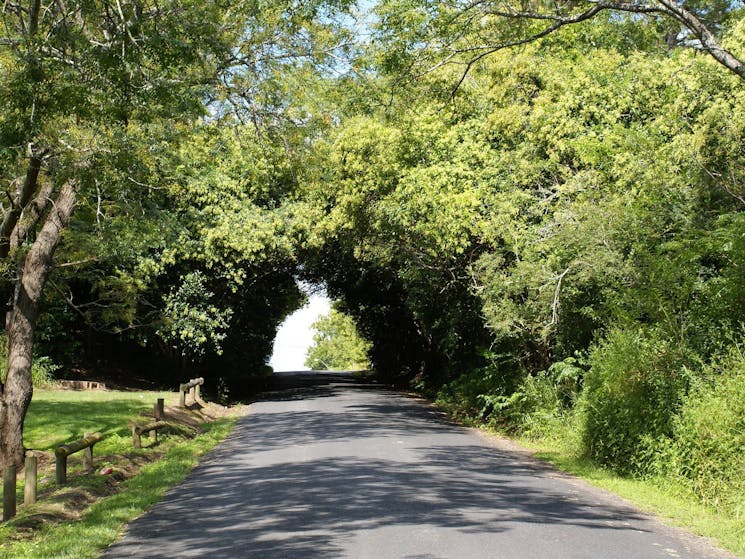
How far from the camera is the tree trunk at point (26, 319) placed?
1434cm

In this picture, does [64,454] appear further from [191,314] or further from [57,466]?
[191,314]

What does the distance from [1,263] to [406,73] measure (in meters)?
8.37

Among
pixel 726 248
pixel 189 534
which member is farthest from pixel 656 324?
pixel 189 534

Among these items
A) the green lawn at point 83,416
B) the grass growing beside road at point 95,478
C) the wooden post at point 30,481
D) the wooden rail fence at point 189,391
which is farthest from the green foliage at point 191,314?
the wooden post at point 30,481

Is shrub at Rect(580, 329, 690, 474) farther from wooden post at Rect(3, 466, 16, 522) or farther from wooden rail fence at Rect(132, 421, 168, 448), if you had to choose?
wooden post at Rect(3, 466, 16, 522)

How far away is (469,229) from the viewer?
20844mm

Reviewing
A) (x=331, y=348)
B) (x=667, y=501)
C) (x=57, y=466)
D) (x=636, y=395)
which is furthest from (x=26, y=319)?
(x=331, y=348)

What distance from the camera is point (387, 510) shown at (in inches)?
378

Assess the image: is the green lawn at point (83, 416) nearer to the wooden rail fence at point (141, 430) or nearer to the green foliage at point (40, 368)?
the wooden rail fence at point (141, 430)

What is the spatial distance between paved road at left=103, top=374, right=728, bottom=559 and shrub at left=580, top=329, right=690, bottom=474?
1190 mm

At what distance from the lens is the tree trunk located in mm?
14336

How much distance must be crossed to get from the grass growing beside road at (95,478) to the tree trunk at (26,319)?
1.34 meters

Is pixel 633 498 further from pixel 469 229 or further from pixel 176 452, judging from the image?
pixel 469 229

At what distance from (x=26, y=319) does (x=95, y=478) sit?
154 inches
